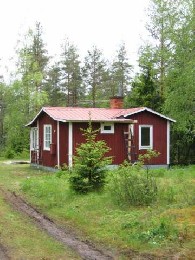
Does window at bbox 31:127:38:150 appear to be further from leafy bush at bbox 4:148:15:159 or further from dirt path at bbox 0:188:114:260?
dirt path at bbox 0:188:114:260

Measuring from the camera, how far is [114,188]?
11.3 m

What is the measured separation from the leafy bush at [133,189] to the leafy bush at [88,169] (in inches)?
45.7

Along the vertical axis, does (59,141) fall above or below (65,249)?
above

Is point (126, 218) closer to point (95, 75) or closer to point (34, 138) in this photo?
point (34, 138)

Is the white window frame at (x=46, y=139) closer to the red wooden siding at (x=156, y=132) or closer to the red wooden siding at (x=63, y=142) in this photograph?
the red wooden siding at (x=63, y=142)

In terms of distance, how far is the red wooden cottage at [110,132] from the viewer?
20094 mm

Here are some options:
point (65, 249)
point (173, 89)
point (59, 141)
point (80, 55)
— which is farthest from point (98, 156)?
point (80, 55)

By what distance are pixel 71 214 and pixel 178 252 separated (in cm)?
375

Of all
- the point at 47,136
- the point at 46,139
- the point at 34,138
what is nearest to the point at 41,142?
the point at 46,139

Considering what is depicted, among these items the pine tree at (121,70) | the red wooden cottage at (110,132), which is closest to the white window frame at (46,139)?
the red wooden cottage at (110,132)

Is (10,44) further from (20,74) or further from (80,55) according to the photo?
(80,55)

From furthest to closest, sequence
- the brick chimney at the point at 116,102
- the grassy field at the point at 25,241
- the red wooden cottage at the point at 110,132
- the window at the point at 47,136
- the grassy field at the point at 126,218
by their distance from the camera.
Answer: the brick chimney at the point at 116,102
the window at the point at 47,136
the red wooden cottage at the point at 110,132
the grassy field at the point at 126,218
the grassy field at the point at 25,241

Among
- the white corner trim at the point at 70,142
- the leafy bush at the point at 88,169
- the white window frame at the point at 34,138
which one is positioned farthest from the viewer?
the white window frame at the point at 34,138

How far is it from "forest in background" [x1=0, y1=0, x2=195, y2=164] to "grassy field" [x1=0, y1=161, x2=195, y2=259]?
947 cm
